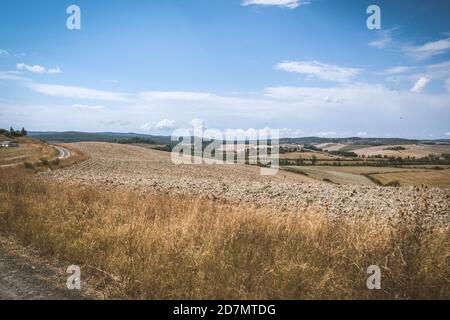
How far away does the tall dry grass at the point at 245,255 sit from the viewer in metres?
5.46

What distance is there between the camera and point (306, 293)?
17.9ft

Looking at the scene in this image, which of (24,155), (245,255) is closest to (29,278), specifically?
(245,255)

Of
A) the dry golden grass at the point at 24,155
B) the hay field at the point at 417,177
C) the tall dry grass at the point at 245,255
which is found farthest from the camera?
the dry golden grass at the point at 24,155

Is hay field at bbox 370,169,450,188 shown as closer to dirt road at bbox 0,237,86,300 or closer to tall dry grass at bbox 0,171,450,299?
tall dry grass at bbox 0,171,450,299

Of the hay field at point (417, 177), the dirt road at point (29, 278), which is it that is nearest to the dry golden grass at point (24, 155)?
the dirt road at point (29, 278)

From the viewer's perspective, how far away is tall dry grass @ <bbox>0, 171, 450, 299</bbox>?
17.9 feet

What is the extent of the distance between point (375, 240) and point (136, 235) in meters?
4.71

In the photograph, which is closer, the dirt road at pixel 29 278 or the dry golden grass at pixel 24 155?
the dirt road at pixel 29 278

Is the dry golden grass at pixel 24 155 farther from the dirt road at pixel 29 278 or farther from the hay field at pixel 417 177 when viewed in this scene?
the hay field at pixel 417 177

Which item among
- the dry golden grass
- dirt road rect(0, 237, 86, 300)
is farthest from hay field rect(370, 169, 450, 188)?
the dry golden grass

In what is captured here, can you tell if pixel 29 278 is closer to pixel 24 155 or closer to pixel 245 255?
pixel 245 255

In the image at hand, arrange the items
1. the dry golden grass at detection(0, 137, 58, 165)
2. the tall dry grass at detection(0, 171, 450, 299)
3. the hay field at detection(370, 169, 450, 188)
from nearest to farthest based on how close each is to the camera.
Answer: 1. the tall dry grass at detection(0, 171, 450, 299)
2. the hay field at detection(370, 169, 450, 188)
3. the dry golden grass at detection(0, 137, 58, 165)

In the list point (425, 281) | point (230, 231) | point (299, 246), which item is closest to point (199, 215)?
point (230, 231)
